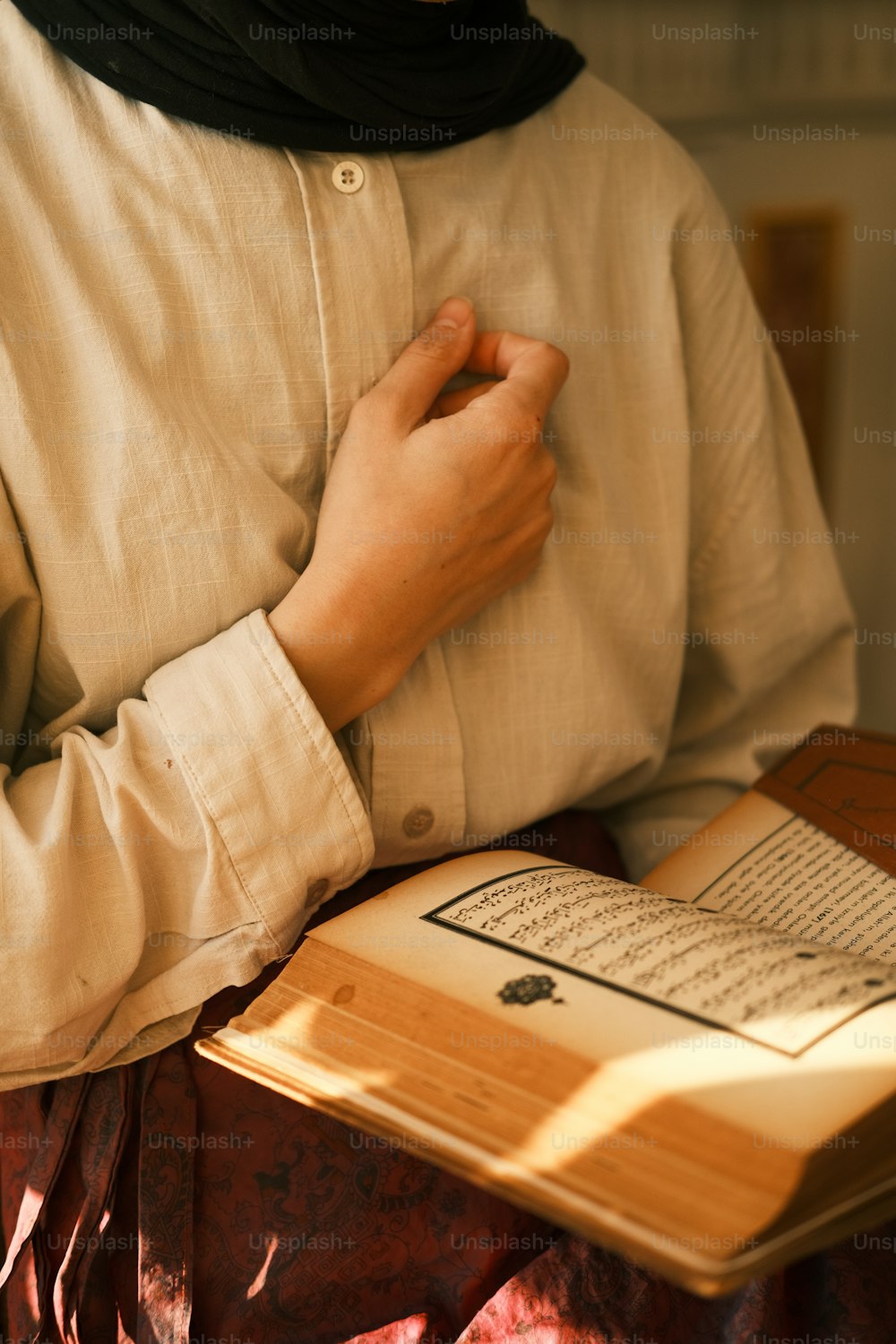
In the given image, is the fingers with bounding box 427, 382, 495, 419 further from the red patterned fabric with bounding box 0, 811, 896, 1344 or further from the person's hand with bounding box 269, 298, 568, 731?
the red patterned fabric with bounding box 0, 811, 896, 1344

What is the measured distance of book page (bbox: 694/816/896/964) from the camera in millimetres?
642

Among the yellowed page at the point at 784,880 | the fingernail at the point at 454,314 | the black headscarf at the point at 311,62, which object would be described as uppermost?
the black headscarf at the point at 311,62

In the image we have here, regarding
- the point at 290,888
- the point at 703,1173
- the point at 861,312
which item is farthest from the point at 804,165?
the point at 703,1173

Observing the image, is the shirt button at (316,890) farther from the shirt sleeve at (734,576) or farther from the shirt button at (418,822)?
the shirt sleeve at (734,576)

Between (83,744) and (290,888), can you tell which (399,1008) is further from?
(83,744)

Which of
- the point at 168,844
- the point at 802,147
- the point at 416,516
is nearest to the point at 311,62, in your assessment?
the point at 416,516

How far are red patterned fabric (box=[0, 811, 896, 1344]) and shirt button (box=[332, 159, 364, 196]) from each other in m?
0.52

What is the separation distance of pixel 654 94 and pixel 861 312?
49 cm

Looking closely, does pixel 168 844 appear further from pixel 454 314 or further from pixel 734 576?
pixel 734 576

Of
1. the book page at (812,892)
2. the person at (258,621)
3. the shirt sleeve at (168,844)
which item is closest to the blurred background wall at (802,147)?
the person at (258,621)

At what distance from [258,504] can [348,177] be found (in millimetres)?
228

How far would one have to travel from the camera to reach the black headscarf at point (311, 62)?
0.66 meters

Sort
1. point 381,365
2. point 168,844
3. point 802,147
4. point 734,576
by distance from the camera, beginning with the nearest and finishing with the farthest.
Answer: point 168,844 < point 381,365 < point 734,576 < point 802,147

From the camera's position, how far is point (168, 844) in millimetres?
640
